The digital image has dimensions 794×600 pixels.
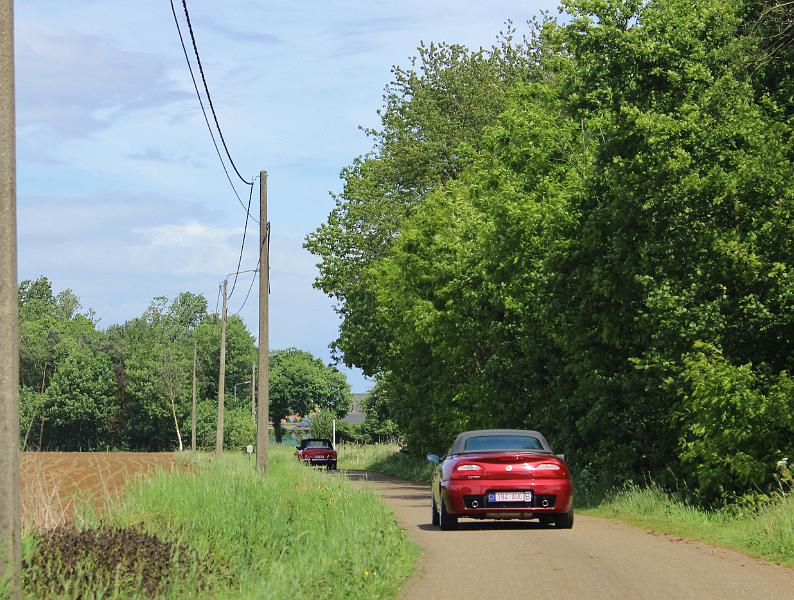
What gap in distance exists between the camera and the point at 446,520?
761 inches

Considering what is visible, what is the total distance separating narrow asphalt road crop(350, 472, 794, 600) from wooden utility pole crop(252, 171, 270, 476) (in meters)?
13.1

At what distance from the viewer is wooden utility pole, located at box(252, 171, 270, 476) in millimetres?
31750

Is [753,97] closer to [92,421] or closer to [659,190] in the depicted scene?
[659,190]

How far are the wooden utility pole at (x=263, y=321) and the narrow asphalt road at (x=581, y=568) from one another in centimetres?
1312

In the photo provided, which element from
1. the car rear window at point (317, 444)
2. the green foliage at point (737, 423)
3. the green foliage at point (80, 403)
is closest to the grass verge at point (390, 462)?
the car rear window at point (317, 444)

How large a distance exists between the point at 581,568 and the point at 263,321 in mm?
20419

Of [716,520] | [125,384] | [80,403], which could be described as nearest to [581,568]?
[716,520]

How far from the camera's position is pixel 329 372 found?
17062 centimetres

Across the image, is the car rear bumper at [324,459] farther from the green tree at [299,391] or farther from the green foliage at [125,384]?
the green tree at [299,391]

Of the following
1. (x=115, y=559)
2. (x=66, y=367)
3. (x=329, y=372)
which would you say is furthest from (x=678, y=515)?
(x=329, y=372)

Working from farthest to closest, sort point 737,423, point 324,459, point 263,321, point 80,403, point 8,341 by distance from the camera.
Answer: point 80,403 < point 324,459 < point 263,321 < point 737,423 < point 8,341

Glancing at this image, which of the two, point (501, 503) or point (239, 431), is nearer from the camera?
point (501, 503)

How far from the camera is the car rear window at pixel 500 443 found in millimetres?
19850

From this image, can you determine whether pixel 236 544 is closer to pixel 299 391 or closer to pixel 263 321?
pixel 263 321
